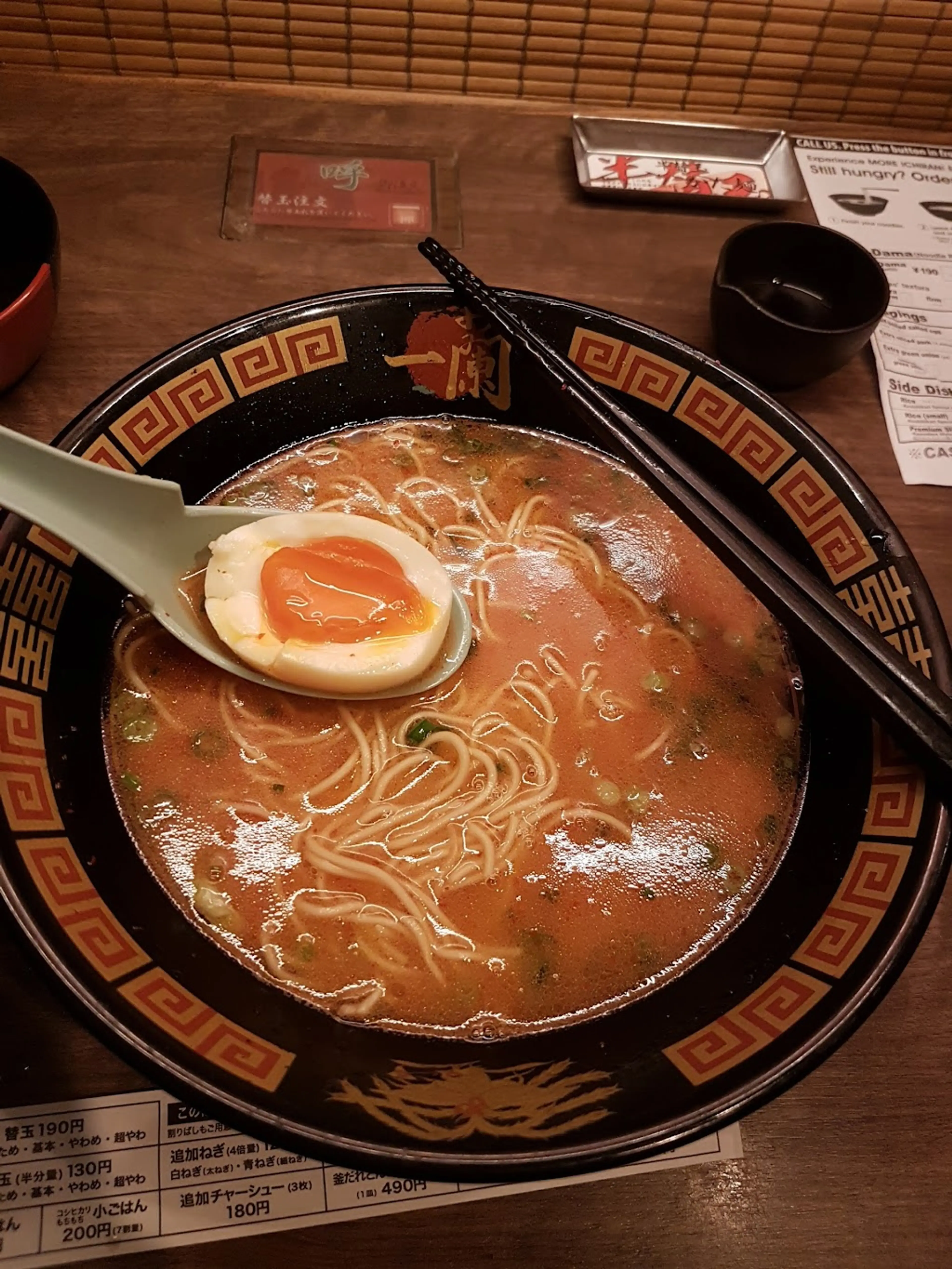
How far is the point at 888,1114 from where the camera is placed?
1.39m

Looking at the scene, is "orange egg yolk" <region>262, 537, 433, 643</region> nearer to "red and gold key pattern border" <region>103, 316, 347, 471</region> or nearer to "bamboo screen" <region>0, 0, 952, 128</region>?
"red and gold key pattern border" <region>103, 316, 347, 471</region>

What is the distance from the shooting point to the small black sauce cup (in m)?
1.97

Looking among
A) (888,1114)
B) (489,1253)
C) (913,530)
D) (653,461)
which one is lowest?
(489,1253)

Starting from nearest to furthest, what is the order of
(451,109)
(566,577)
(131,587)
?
(131,587) → (566,577) → (451,109)

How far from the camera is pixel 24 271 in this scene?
1883mm

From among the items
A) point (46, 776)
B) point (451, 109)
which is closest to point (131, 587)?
point (46, 776)

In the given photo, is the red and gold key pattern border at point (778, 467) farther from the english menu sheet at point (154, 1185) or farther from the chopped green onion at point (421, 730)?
the english menu sheet at point (154, 1185)

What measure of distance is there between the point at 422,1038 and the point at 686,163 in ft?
8.37

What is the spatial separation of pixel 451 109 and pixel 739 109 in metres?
0.94

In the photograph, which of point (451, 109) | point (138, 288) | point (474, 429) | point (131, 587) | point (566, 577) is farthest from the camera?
point (451, 109)

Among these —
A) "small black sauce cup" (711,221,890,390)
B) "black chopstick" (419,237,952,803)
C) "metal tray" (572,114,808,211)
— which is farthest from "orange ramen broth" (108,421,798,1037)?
"metal tray" (572,114,808,211)

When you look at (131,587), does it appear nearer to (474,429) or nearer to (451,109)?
(474,429)

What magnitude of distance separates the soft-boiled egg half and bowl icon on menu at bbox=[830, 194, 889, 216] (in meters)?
1.90

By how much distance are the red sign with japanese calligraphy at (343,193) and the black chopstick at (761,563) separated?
62 centimetres
